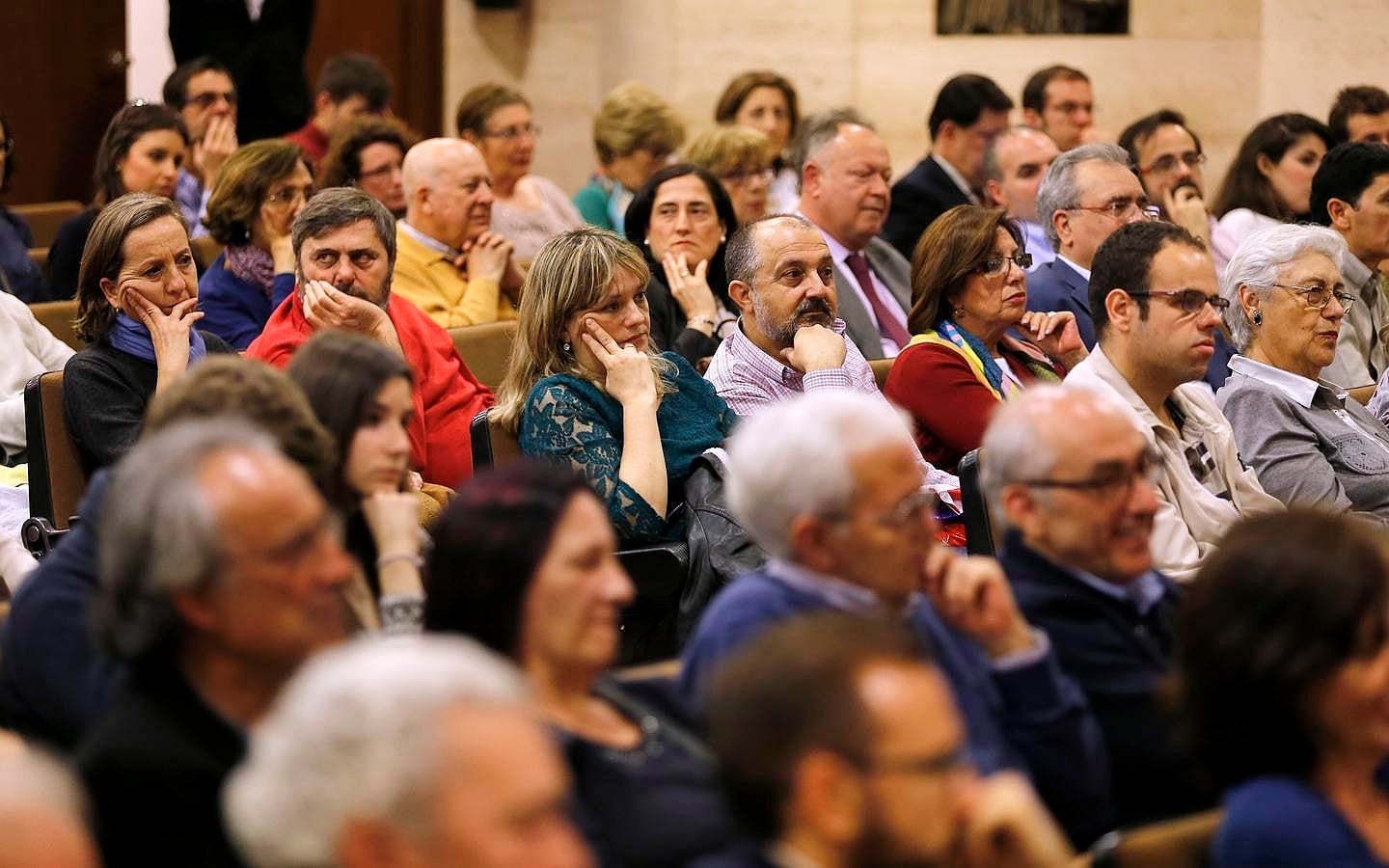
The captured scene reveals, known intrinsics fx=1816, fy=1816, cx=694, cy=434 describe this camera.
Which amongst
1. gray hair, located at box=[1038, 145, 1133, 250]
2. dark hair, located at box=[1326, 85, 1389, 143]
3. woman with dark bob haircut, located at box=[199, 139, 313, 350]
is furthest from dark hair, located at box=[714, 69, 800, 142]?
woman with dark bob haircut, located at box=[199, 139, 313, 350]

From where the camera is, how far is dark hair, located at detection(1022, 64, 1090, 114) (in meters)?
7.53

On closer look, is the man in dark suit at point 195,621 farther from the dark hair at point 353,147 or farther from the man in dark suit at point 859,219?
the dark hair at point 353,147

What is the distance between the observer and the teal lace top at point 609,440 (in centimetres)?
354

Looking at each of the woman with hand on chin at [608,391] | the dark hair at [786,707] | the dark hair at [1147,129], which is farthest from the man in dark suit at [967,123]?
the dark hair at [786,707]

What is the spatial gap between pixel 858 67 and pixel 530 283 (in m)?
4.83

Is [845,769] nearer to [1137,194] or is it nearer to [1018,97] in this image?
[1137,194]

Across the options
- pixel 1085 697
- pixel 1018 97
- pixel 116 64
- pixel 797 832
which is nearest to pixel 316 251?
pixel 1085 697

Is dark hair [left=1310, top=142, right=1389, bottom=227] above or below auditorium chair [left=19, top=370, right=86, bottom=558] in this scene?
above

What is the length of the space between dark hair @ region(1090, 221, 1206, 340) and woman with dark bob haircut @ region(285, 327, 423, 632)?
5.77ft

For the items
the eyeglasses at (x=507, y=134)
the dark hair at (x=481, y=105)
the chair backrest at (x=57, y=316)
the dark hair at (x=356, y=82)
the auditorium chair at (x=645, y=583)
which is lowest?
the auditorium chair at (x=645, y=583)

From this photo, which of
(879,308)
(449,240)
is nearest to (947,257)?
(879,308)

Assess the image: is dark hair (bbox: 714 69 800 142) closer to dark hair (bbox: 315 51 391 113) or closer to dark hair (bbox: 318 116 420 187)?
dark hair (bbox: 315 51 391 113)

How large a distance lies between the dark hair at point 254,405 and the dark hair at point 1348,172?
13.1ft

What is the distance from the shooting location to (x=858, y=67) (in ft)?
27.2
